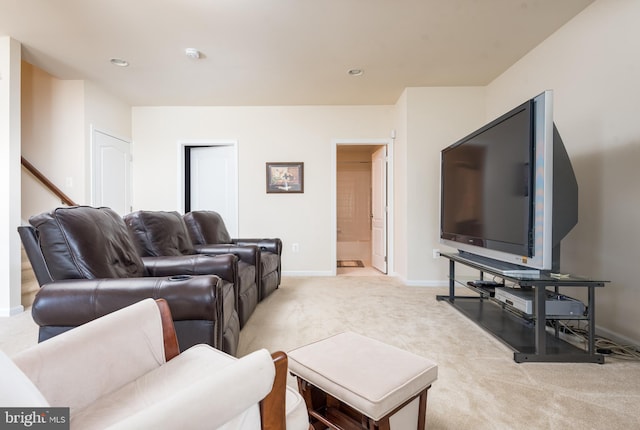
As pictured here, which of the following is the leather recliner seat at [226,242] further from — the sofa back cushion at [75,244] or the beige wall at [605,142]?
the beige wall at [605,142]

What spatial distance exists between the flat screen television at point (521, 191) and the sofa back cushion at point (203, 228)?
8.52 feet

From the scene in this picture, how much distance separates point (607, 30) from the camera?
220 centimetres

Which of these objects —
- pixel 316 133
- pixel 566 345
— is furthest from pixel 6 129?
pixel 566 345

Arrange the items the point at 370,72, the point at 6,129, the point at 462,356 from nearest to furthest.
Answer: the point at 462,356 < the point at 6,129 < the point at 370,72

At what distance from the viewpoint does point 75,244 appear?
1486mm

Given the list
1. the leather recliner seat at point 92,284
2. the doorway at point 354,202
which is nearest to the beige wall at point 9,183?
the leather recliner seat at point 92,284

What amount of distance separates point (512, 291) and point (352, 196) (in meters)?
4.84

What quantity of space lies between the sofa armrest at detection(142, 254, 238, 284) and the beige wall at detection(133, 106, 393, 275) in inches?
98.4

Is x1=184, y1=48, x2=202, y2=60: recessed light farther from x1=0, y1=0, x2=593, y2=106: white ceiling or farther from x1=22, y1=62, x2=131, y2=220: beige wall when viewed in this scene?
x1=22, y1=62, x2=131, y2=220: beige wall

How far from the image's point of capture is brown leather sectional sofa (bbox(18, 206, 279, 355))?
136 centimetres

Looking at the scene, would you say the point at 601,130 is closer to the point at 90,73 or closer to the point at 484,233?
the point at 484,233

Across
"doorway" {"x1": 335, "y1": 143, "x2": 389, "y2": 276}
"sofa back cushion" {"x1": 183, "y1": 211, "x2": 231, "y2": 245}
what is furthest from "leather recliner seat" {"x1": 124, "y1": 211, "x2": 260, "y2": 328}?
"doorway" {"x1": 335, "y1": 143, "x2": 389, "y2": 276}

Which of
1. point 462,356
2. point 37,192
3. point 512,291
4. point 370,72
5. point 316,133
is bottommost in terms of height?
point 462,356

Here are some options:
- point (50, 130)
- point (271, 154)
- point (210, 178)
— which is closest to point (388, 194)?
point (271, 154)
